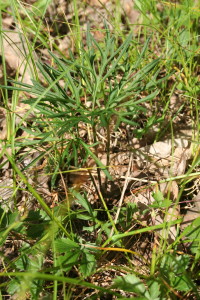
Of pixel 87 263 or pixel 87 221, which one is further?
pixel 87 221

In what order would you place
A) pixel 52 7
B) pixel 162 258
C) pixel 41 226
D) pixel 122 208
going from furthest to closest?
pixel 52 7, pixel 122 208, pixel 41 226, pixel 162 258

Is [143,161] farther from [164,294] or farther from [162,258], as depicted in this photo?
[164,294]

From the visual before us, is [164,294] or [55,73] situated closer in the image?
[164,294]

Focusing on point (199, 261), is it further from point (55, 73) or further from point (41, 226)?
point (55, 73)

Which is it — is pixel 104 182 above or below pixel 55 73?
below

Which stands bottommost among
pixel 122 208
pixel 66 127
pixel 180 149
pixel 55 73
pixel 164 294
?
pixel 164 294

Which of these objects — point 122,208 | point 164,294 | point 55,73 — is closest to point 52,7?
point 55,73

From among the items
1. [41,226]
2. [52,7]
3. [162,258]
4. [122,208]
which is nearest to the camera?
[162,258]

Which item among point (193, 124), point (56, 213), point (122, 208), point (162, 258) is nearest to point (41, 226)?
point (56, 213)

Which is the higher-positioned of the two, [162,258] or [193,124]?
[193,124]
